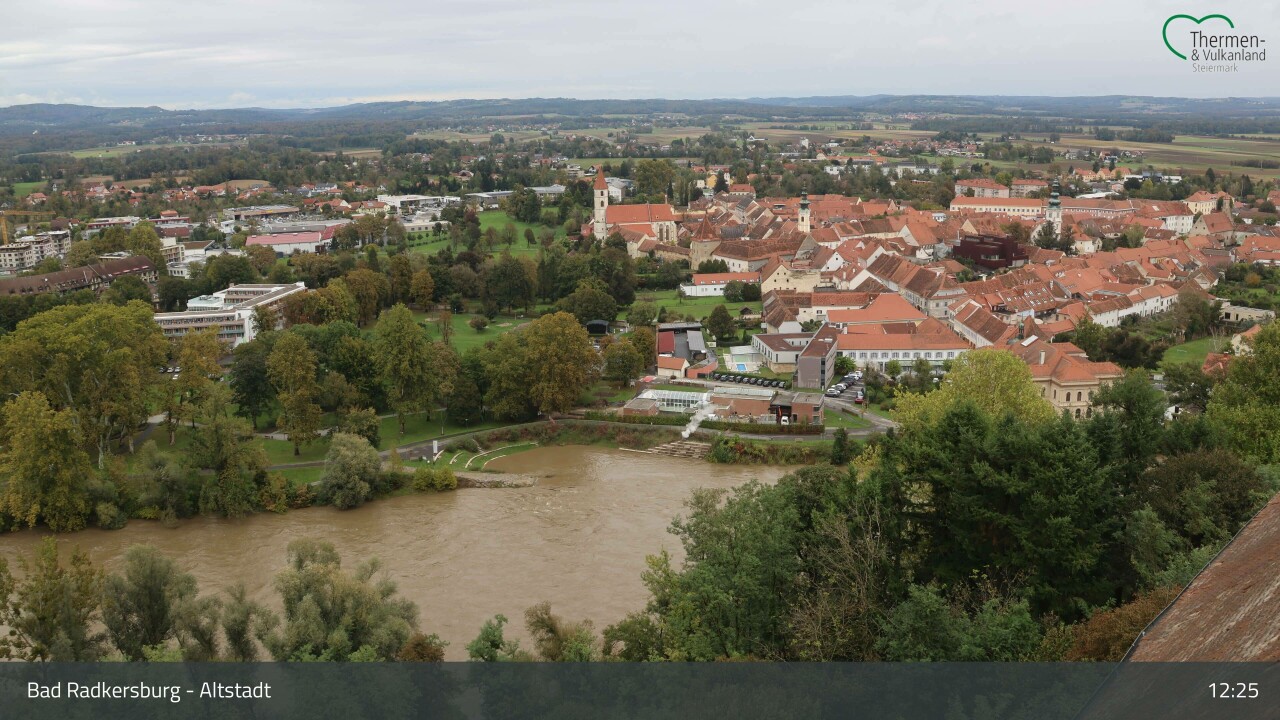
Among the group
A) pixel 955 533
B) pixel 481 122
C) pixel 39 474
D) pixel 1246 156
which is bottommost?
pixel 39 474

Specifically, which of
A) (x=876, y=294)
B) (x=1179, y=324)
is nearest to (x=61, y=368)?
(x=876, y=294)

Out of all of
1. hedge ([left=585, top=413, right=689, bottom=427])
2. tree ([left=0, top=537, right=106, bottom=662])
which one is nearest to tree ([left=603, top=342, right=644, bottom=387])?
hedge ([left=585, top=413, right=689, bottom=427])

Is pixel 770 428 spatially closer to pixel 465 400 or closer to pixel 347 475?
pixel 465 400

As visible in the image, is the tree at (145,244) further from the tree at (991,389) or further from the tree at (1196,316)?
the tree at (1196,316)

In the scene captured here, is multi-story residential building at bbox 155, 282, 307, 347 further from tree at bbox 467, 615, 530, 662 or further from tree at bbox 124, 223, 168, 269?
tree at bbox 467, 615, 530, 662

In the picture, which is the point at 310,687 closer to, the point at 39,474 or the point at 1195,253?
the point at 39,474

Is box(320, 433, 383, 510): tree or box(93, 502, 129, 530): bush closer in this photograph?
box(93, 502, 129, 530): bush
